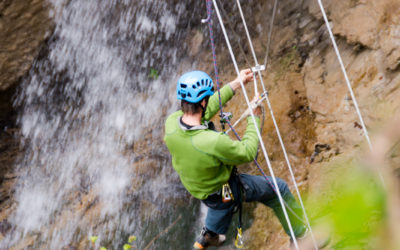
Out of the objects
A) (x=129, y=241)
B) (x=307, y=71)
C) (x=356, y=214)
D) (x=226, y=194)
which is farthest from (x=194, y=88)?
(x=129, y=241)

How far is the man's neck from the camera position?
2147 millimetres

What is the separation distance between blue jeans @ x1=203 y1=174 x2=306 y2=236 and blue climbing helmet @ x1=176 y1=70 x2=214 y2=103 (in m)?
0.69

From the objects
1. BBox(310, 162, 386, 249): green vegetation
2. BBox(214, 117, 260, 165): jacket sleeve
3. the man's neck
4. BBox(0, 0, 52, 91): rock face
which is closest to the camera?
BBox(310, 162, 386, 249): green vegetation

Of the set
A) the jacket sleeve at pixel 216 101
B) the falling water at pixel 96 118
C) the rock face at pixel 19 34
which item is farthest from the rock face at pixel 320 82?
the rock face at pixel 19 34

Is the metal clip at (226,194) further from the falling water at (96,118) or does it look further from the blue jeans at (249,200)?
the falling water at (96,118)

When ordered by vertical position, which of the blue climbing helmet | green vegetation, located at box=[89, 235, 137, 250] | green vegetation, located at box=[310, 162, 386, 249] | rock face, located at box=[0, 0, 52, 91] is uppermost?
green vegetation, located at box=[310, 162, 386, 249]

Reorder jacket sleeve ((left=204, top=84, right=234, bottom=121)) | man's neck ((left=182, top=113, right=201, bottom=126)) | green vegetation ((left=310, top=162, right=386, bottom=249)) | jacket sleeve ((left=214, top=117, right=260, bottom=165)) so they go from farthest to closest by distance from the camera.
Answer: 1. jacket sleeve ((left=204, top=84, right=234, bottom=121))
2. man's neck ((left=182, top=113, right=201, bottom=126))
3. jacket sleeve ((left=214, top=117, right=260, bottom=165))
4. green vegetation ((left=310, top=162, right=386, bottom=249))

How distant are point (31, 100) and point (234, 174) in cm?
454

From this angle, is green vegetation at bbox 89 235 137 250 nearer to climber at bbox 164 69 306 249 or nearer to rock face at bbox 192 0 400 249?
rock face at bbox 192 0 400 249

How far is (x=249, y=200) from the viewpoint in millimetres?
2547

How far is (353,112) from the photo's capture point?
11.2ft

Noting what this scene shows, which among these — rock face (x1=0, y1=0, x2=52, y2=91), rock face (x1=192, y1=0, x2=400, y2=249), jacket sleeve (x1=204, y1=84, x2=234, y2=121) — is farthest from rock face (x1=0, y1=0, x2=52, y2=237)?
jacket sleeve (x1=204, y1=84, x2=234, y2=121)

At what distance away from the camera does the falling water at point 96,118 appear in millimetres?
4754

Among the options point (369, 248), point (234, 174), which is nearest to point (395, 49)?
point (234, 174)
